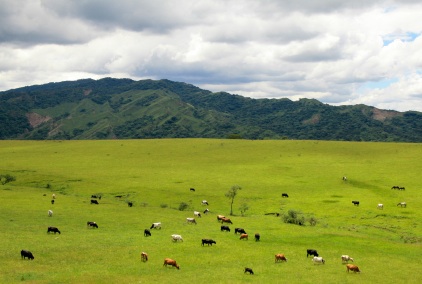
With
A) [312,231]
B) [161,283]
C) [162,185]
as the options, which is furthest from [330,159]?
[161,283]

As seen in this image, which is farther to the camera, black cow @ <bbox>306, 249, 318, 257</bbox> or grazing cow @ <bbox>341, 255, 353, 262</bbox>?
black cow @ <bbox>306, 249, 318, 257</bbox>

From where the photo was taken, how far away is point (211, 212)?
63844mm

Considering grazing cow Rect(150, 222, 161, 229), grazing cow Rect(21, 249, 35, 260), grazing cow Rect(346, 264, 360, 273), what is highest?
grazing cow Rect(21, 249, 35, 260)

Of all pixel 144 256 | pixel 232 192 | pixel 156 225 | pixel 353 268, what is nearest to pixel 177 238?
pixel 144 256

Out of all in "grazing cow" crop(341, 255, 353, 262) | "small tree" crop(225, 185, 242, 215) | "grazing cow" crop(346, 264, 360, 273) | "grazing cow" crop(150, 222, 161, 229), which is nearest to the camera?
"grazing cow" crop(346, 264, 360, 273)

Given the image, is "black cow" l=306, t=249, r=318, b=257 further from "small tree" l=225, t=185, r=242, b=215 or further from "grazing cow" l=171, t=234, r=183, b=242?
"small tree" l=225, t=185, r=242, b=215

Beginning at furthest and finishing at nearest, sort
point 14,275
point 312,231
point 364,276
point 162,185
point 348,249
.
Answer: point 162,185 < point 312,231 < point 348,249 < point 364,276 < point 14,275

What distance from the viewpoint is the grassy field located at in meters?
30.9

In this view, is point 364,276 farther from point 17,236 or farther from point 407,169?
point 407,169

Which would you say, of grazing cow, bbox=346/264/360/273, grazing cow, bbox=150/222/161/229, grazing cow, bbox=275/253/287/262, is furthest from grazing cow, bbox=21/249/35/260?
grazing cow, bbox=346/264/360/273

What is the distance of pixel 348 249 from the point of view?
4025 centimetres

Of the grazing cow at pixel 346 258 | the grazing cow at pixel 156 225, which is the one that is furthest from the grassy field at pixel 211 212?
the grazing cow at pixel 156 225

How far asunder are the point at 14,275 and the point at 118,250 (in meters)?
9.63

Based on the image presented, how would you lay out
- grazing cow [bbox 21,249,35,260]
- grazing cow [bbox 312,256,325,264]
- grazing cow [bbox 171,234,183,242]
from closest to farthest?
grazing cow [bbox 21,249,35,260]
grazing cow [bbox 312,256,325,264]
grazing cow [bbox 171,234,183,242]
